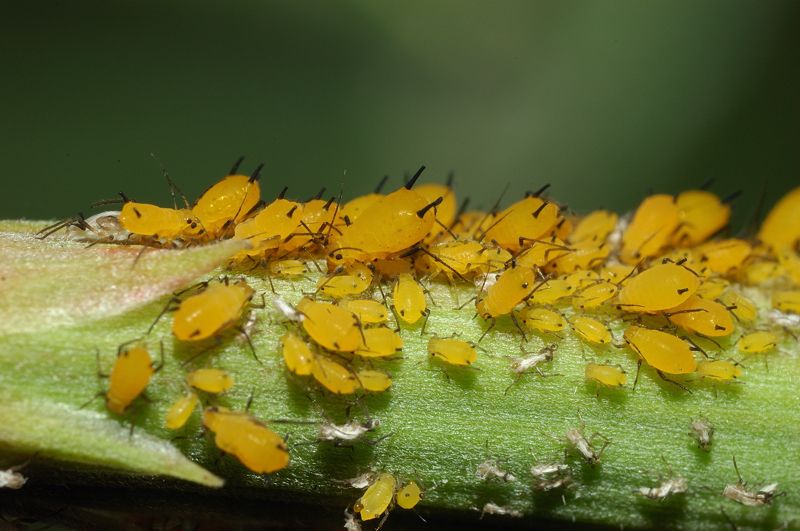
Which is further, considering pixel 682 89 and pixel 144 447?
pixel 682 89

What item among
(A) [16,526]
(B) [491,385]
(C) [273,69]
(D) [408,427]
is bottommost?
(A) [16,526]

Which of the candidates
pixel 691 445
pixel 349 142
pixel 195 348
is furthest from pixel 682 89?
pixel 195 348

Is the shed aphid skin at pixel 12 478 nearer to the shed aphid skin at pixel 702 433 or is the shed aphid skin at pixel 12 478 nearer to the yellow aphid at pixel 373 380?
the yellow aphid at pixel 373 380

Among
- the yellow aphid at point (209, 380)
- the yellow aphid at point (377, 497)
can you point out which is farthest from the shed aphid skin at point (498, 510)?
the yellow aphid at point (209, 380)

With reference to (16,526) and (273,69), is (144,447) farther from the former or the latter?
(273,69)

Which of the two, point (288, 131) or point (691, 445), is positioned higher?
point (288, 131)

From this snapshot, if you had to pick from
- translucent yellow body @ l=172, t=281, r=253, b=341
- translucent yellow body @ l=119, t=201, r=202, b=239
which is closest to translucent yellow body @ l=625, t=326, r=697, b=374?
translucent yellow body @ l=172, t=281, r=253, b=341
